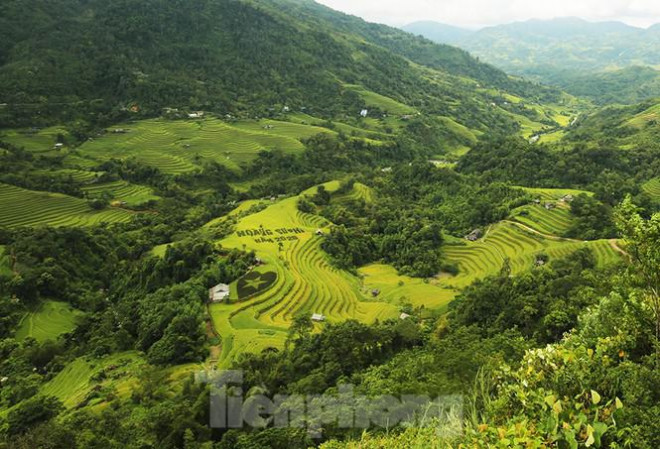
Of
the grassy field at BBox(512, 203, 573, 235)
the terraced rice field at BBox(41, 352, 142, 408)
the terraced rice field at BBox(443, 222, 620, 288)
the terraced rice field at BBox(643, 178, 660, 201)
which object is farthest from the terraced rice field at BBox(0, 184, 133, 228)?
the terraced rice field at BBox(643, 178, 660, 201)

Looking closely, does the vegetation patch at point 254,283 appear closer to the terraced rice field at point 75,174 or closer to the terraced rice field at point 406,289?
the terraced rice field at point 406,289

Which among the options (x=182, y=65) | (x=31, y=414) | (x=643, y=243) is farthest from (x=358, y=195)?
(x=182, y=65)

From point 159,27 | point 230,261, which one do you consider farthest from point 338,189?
point 159,27

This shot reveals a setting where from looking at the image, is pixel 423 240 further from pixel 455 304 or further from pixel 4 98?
pixel 4 98

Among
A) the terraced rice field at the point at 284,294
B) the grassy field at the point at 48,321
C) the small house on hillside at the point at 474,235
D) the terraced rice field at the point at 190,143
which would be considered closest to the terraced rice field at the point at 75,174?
the terraced rice field at the point at 190,143

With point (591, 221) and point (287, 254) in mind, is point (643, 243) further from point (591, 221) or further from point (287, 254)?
point (591, 221)

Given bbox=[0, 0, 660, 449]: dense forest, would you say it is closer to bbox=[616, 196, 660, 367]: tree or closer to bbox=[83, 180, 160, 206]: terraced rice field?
bbox=[616, 196, 660, 367]: tree

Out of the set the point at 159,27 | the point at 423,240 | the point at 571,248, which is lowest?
the point at 423,240
